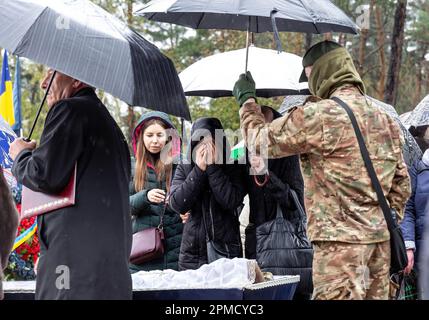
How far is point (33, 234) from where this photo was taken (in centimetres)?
980

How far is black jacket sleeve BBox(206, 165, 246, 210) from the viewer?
6516mm

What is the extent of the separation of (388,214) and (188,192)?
2.03 metres

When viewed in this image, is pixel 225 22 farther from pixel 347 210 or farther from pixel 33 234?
pixel 33 234

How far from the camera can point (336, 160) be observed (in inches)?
192

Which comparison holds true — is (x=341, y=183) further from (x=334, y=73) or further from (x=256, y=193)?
(x=256, y=193)

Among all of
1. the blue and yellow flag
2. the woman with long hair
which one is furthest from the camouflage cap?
the blue and yellow flag

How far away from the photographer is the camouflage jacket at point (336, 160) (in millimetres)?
4844

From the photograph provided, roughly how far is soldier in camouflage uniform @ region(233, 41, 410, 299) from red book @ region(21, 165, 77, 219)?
49.2 inches

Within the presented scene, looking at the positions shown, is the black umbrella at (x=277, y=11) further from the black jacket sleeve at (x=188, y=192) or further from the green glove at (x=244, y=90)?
the black jacket sleeve at (x=188, y=192)

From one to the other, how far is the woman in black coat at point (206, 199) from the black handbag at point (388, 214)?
1.78m

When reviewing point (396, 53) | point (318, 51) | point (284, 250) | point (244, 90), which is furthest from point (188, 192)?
point (396, 53)

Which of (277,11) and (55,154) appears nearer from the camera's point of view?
(55,154)

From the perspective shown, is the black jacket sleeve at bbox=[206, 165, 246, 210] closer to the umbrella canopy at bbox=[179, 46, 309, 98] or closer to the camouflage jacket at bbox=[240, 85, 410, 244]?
the umbrella canopy at bbox=[179, 46, 309, 98]
